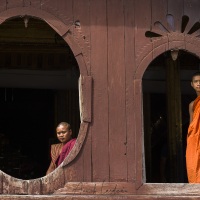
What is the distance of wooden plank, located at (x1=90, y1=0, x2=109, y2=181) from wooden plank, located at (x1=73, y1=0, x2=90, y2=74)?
38mm

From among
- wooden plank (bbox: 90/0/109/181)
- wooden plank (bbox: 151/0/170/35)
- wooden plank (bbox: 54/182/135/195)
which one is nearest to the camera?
wooden plank (bbox: 54/182/135/195)

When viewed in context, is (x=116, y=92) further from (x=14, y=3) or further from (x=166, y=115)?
(x=166, y=115)

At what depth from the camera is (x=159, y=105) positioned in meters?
Result: 10.7

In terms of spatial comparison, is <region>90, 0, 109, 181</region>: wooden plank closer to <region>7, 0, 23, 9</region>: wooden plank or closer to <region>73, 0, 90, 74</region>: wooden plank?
<region>73, 0, 90, 74</region>: wooden plank

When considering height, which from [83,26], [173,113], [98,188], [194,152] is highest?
[83,26]

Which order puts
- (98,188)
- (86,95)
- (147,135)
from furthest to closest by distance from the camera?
(147,135)
(86,95)
(98,188)

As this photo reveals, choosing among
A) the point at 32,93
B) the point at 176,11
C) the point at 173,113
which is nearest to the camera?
the point at 176,11

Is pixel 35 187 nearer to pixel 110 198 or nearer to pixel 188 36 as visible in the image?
pixel 110 198

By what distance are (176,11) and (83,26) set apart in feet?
2.91

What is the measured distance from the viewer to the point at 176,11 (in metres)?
7.75

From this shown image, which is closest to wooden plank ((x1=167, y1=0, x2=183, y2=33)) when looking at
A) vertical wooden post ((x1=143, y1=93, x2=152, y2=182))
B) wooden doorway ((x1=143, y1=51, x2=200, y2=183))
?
wooden doorway ((x1=143, y1=51, x2=200, y2=183))

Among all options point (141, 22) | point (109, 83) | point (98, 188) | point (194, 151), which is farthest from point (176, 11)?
point (98, 188)

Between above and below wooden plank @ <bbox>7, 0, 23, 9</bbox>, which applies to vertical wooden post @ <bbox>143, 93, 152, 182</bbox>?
below

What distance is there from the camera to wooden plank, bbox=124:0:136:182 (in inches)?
294
